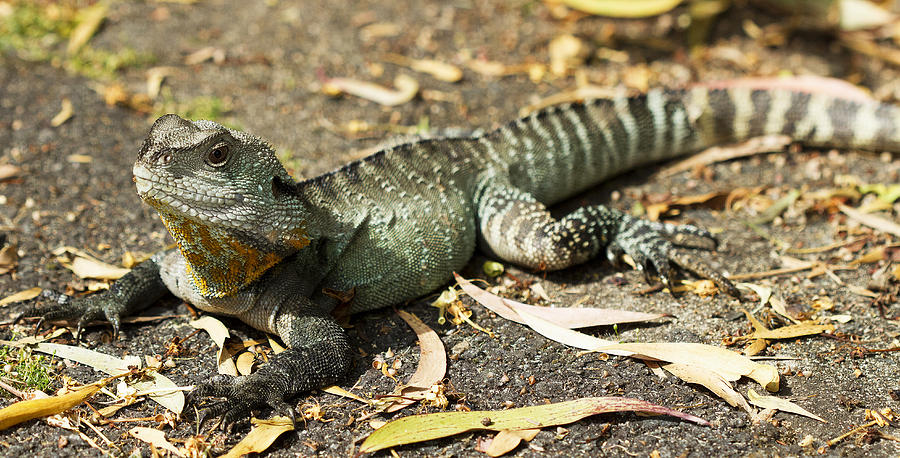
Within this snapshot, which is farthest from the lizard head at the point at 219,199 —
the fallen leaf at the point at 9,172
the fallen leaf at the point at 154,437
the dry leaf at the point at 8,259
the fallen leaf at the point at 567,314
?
the fallen leaf at the point at 9,172

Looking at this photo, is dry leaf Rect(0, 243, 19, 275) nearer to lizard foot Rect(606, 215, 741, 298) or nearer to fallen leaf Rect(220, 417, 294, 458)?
fallen leaf Rect(220, 417, 294, 458)

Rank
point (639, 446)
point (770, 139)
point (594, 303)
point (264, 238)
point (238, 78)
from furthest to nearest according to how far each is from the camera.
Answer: point (238, 78) → point (770, 139) → point (594, 303) → point (264, 238) → point (639, 446)

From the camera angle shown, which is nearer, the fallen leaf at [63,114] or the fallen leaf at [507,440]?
the fallen leaf at [507,440]

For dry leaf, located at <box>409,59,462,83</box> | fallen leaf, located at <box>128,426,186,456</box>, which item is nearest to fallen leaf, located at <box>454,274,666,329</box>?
fallen leaf, located at <box>128,426,186,456</box>

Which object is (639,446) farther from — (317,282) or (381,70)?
(381,70)

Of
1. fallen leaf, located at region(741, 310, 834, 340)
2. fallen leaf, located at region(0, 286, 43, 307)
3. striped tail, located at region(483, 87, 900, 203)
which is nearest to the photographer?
fallen leaf, located at region(741, 310, 834, 340)

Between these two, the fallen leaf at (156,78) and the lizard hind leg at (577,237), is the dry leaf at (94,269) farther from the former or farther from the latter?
the fallen leaf at (156,78)

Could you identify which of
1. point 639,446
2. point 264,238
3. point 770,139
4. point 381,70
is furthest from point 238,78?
point 639,446
